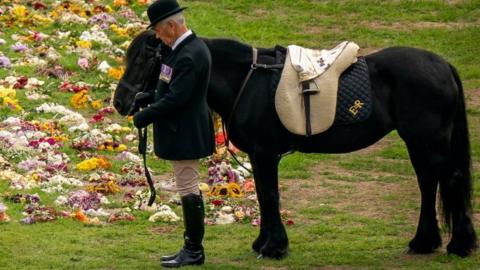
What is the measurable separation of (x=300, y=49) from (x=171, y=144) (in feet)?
5.63

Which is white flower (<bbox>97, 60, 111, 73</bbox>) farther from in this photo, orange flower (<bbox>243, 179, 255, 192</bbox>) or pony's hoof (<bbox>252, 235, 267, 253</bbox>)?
pony's hoof (<bbox>252, 235, 267, 253</bbox>)

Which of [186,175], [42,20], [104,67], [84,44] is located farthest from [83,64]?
[186,175]

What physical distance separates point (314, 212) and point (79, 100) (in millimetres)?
5527

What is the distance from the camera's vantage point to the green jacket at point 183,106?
9.91 m

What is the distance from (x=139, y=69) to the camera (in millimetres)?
10555

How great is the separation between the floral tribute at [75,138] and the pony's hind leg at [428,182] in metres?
2.11

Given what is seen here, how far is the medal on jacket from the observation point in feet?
32.9

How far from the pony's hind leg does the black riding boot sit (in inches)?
80.9

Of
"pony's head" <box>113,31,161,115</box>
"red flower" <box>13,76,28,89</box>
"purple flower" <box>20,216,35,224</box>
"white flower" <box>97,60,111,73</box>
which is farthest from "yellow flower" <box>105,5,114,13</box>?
"pony's head" <box>113,31,161,115</box>

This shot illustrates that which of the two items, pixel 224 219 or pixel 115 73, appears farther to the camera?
pixel 115 73

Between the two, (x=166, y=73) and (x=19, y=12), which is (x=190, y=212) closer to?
(x=166, y=73)

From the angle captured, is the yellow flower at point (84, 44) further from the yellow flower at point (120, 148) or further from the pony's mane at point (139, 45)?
the pony's mane at point (139, 45)

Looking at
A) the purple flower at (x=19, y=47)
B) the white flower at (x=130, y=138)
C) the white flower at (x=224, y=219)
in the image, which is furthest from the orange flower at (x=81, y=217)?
the purple flower at (x=19, y=47)

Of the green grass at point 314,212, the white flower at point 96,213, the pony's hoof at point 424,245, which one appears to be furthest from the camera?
the white flower at point 96,213
